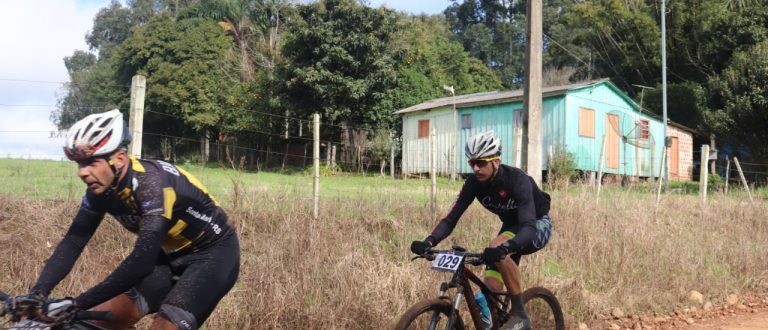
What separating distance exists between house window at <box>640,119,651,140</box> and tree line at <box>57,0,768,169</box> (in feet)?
7.18

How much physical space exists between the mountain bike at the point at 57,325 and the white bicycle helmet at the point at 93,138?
671 mm

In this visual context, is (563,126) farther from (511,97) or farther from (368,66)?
(368,66)

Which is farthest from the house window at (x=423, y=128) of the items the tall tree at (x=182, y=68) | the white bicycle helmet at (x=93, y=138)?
the white bicycle helmet at (x=93, y=138)

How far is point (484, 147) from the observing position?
175 inches

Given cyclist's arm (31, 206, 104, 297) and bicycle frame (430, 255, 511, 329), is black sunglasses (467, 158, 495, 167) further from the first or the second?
cyclist's arm (31, 206, 104, 297)

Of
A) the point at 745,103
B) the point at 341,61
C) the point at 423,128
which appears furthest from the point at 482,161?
the point at 745,103

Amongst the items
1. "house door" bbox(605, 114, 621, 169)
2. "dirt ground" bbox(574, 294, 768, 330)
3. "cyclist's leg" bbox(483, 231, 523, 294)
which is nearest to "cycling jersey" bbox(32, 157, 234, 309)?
"cyclist's leg" bbox(483, 231, 523, 294)

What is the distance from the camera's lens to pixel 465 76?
3869 centimetres

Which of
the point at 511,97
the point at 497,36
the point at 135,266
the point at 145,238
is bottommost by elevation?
the point at 135,266

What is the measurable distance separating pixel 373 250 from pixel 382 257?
56cm

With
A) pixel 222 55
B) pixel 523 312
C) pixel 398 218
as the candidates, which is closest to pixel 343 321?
pixel 523 312

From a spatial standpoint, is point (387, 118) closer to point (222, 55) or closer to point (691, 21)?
point (222, 55)

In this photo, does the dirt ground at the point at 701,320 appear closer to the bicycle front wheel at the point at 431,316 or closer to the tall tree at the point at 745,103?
the bicycle front wheel at the point at 431,316

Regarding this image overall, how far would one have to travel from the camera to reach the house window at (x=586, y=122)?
24.8 m
